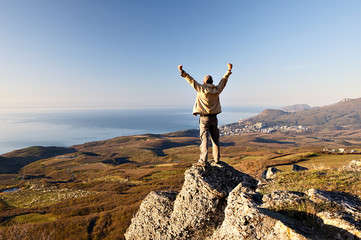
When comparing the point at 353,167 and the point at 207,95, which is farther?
the point at 353,167

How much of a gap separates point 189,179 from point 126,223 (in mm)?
14664

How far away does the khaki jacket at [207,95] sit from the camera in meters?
8.31

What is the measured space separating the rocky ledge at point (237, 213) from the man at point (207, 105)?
55.9 inches

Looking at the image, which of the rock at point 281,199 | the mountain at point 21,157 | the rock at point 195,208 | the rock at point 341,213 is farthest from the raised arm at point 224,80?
the mountain at point 21,157

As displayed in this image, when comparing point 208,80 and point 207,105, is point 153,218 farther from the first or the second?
point 208,80

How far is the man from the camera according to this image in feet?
27.3

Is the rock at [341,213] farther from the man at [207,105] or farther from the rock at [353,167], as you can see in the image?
the man at [207,105]

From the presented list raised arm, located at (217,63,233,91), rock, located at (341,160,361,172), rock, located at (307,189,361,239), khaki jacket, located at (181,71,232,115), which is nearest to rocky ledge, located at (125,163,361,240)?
rock, located at (307,189,361,239)

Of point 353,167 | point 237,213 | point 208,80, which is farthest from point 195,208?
point 353,167

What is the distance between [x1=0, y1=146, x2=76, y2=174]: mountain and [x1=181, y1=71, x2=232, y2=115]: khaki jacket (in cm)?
14932

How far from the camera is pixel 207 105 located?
8.76 metres

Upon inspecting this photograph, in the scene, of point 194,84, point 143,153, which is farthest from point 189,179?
point 143,153

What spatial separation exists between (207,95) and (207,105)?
1.84 ft

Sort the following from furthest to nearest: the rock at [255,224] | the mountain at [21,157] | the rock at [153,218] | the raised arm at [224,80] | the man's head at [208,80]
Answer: the mountain at [21,157] < the rock at [153,218] < the man's head at [208,80] < the raised arm at [224,80] < the rock at [255,224]
